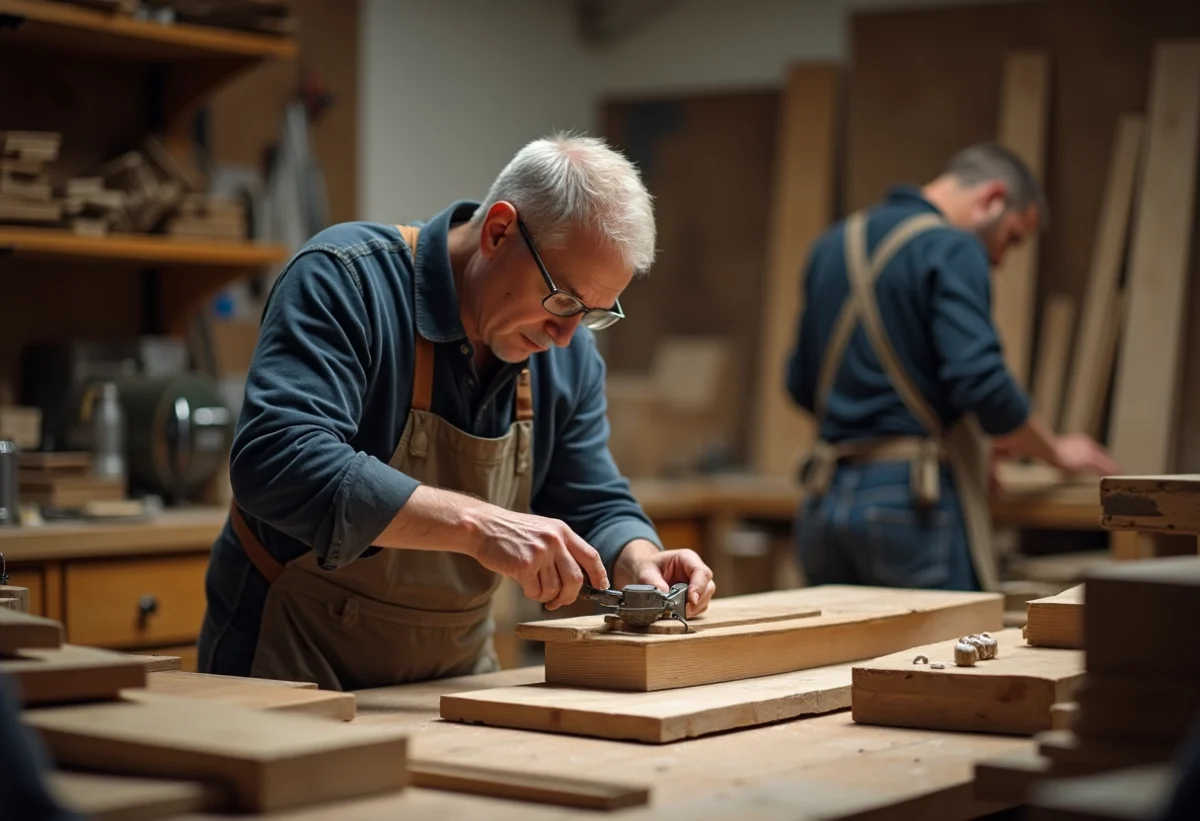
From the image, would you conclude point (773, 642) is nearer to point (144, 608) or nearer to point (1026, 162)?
point (144, 608)

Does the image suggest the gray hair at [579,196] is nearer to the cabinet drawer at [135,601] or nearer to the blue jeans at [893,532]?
the cabinet drawer at [135,601]

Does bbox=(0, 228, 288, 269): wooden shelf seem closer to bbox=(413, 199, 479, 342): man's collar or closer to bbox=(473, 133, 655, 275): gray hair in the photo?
bbox=(413, 199, 479, 342): man's collar

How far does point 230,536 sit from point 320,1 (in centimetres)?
349

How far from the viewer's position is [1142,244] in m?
5.59

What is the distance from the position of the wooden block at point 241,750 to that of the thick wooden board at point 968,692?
2.58 feet

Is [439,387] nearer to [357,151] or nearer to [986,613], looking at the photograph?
[986,613]

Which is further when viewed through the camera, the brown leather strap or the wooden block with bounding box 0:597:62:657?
the brown leather strap

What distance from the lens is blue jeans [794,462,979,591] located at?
169 inches

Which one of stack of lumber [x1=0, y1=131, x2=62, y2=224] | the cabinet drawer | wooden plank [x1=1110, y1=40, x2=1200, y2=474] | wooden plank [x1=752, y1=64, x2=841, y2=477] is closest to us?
the cabinet drawer

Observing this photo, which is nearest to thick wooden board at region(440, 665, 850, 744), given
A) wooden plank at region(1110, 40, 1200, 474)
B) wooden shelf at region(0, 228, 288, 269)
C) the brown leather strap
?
the brown leather strap

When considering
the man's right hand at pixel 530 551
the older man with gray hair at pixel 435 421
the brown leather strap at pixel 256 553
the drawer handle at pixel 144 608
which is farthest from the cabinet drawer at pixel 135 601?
the man's right hand at pixel 530 551

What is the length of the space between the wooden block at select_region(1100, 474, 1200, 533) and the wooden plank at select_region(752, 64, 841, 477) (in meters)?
3.92

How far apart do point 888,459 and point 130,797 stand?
10.2 feet

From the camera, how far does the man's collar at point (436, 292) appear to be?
2637mm
